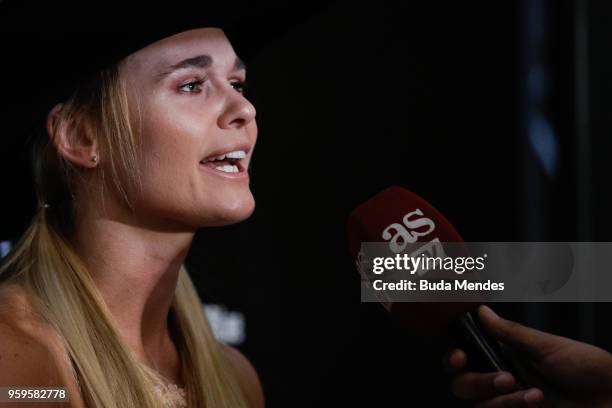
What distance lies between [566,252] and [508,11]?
48 centimetres

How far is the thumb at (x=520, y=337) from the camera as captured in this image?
944 millimetres

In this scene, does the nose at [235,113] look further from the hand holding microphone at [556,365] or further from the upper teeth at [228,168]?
the hand holding microphone at [556,365]

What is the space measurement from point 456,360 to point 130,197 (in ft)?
1.63

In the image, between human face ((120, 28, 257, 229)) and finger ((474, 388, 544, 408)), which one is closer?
finger ((474, 388, 544, 408))

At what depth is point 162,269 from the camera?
1.15m

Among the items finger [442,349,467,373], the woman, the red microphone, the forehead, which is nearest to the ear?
the woman

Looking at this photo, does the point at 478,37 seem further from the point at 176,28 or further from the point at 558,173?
the point at 176,28

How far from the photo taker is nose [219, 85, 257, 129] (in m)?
1.11

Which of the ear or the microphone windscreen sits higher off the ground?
the ear

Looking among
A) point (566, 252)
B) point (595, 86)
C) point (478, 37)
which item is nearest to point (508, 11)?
point (478, 37)

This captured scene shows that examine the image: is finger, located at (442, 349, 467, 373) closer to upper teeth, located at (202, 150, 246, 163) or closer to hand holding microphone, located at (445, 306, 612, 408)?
hand holding microphone, located at (445, 306, 612, 408)

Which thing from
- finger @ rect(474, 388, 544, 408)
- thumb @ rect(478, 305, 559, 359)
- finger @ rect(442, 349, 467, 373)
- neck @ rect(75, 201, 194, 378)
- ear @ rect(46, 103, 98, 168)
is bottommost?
finger @ rect(474, 388, 544, 408)

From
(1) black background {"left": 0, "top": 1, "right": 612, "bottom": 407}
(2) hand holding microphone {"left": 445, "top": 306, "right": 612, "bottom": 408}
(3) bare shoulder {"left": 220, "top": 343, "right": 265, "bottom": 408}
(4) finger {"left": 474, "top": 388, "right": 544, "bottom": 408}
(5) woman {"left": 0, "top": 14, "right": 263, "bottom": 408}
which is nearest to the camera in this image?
(4) finger {"left": 474, "top": 388, "right": 544, "bottom": 408}

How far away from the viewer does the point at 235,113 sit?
1115mm
